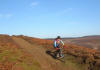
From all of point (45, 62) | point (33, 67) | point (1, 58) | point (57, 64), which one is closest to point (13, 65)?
point (33, 67)

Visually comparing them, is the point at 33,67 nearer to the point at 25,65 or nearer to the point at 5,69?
the point at 25,65

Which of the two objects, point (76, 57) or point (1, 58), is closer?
point (1, 58)

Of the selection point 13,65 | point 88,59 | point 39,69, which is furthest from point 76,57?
point 13,65

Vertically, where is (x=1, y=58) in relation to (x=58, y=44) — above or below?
below

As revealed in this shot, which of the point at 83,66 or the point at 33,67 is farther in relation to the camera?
the point at 83,66

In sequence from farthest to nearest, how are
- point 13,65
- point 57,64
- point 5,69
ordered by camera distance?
point 57,64, point 13,65, point 5,69

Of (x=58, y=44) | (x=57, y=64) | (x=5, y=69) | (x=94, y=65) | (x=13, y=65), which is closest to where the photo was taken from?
(x=5, y=69)

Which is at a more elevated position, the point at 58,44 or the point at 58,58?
the point at 58,44

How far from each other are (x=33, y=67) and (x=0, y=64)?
315 centimetres

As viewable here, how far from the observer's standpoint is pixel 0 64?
12766mm

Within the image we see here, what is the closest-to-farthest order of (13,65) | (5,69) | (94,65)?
(5,69) → (13,65) → (94,65)

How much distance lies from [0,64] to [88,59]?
973 cm

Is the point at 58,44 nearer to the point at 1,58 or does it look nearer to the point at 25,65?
the point at 25,65

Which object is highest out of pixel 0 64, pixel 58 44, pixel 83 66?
pixel 58 44
